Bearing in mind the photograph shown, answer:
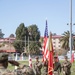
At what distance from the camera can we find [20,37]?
10225 centimetres

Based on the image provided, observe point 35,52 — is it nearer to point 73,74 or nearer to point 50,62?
point 73,74

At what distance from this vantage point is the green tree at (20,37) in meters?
98.4

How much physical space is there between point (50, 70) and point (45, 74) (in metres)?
8.51

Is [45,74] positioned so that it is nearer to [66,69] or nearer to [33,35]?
[66,69]

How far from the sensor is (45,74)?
727 inches

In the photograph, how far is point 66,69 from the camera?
19000 mm

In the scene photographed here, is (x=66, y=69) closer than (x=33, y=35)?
Yes

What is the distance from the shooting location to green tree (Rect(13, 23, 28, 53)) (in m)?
98.4

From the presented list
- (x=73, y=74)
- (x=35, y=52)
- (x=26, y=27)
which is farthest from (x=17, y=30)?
(x=73, y=74)

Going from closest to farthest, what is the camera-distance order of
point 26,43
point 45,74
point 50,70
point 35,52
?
point 50,70 → point 45,74 → point 35,52 → point 26,43

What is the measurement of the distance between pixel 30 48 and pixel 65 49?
15860 mm

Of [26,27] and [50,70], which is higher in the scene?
[26,27]

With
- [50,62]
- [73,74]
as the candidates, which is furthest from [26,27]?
[50,62]

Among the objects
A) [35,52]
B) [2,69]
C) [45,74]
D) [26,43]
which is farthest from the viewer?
[26,43]
